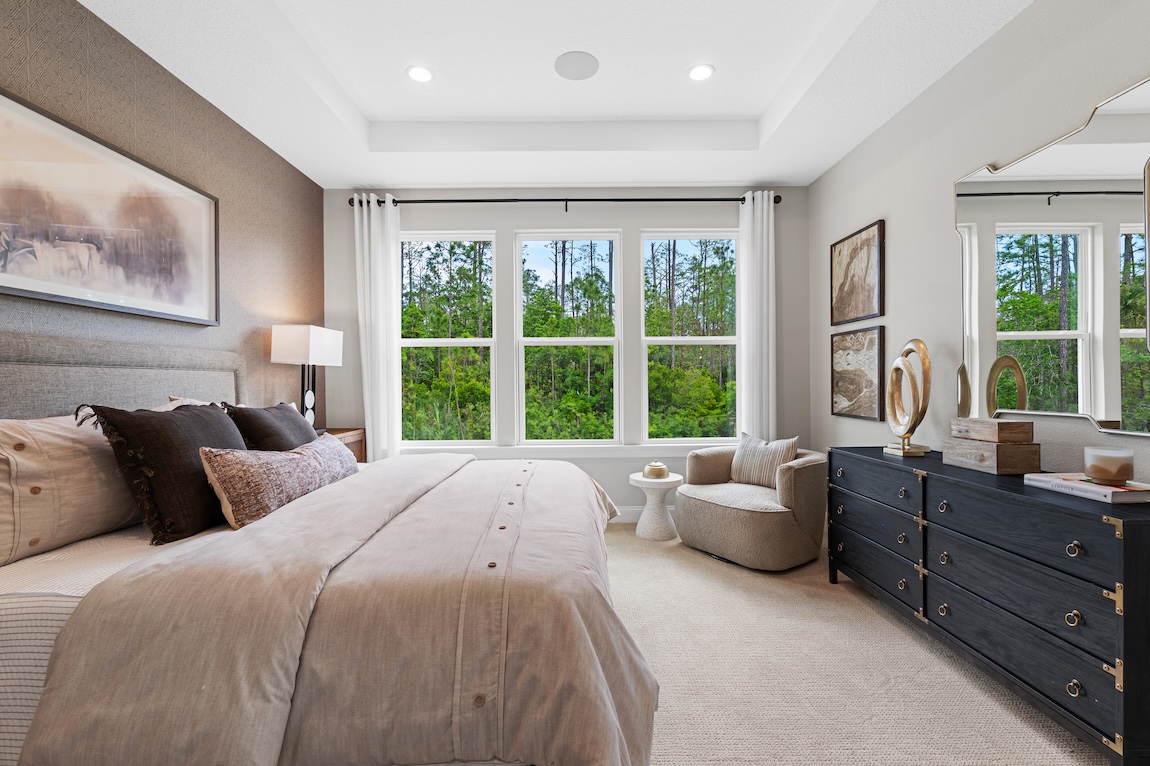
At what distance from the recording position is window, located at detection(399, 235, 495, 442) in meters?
4.45

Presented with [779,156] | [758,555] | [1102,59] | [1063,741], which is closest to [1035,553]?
[1063,741]

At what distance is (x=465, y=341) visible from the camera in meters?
4.42

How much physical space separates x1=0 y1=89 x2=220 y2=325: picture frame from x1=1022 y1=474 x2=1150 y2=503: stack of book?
3630 millimetres

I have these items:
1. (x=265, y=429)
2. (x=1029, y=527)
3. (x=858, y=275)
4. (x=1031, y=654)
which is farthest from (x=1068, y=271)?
(x=265, y=429)

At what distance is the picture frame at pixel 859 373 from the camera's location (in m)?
3.35

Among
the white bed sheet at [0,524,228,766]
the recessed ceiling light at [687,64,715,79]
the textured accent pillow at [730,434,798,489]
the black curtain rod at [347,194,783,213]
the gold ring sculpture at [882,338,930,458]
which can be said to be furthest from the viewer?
the black curtain rod at [347,194,783,213]

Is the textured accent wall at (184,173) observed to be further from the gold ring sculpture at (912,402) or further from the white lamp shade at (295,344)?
the gold ring sculpture at (912,402)

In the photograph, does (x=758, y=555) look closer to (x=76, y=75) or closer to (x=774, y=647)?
(x=774, y=647)

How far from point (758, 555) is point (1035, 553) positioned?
1558 mm

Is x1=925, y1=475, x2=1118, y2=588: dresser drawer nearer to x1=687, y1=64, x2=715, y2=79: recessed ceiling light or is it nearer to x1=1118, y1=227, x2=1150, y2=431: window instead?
x1=1118, y1=227, x2=1150, y2=431: window

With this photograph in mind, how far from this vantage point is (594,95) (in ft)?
11.0

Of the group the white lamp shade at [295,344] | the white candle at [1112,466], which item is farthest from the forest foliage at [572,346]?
the white candle at [1112,466]

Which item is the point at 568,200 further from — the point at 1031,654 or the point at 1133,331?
the point at 1031,654

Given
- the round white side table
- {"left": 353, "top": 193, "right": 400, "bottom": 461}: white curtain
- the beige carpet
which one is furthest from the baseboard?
{"left": 353, "top": 193, "right": 400, "bottom": 461}: white curtain
